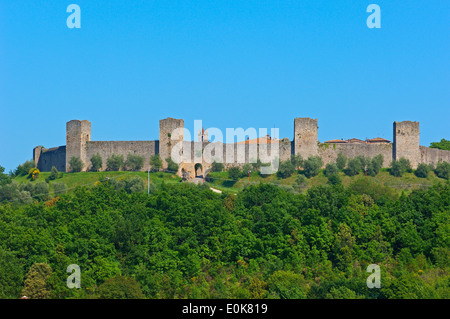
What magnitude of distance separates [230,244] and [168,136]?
24.7m

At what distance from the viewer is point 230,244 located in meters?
44.2

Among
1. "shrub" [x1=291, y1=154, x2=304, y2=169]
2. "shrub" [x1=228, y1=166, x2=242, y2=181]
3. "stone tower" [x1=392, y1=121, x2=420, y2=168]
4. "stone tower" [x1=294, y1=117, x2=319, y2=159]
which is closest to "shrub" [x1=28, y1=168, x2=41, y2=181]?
"shrub" [x1=228, y1=166, x2=242, y2=181]

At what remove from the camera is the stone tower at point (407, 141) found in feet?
222

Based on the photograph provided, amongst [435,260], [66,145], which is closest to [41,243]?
[435,260]

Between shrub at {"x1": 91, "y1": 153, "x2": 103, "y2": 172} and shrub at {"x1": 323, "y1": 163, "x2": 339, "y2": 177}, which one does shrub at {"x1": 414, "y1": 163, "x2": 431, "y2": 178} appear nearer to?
shrub at {"x1": 323, "y1": 163, "x2": 339, "y2": 177}

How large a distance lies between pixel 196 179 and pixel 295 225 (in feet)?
63.7

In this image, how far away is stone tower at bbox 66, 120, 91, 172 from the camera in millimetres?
69062

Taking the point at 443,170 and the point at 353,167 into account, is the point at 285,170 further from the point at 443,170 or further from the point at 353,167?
the point at 443,170

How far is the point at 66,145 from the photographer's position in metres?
70.1

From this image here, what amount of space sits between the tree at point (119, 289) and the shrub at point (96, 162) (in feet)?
96.4

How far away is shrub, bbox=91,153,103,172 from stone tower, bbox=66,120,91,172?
1093 mm

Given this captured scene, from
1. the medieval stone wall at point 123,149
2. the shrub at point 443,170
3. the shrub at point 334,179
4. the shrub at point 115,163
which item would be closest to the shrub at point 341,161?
the shrub at point 334,179

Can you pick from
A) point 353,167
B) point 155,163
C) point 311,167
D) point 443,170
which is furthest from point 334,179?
point 155,163

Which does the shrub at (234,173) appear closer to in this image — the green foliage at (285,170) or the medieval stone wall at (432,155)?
the green foliage at (285,170)
